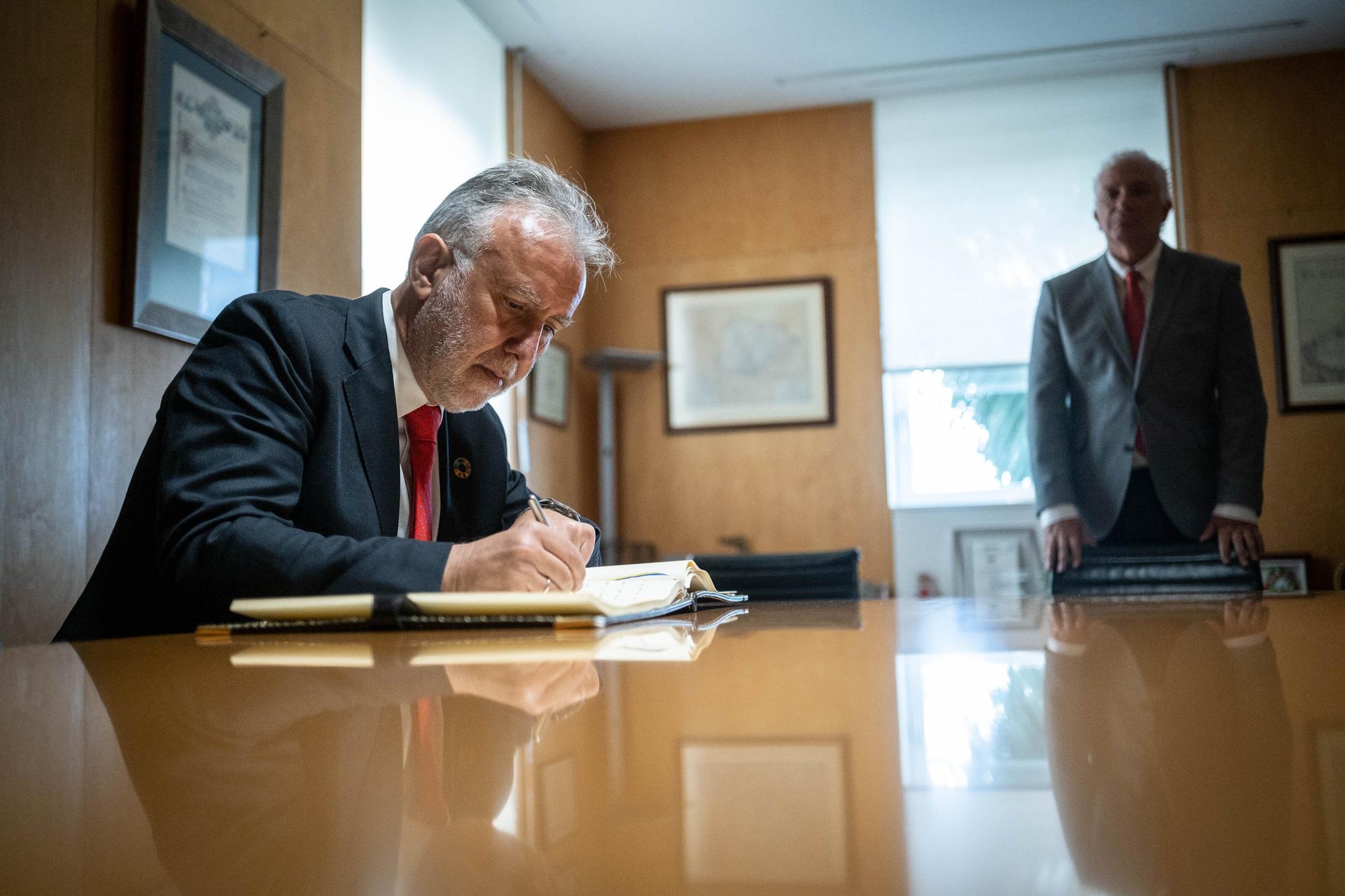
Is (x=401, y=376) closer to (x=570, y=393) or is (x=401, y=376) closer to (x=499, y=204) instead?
(x=499, y=204)

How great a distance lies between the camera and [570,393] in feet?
19.0

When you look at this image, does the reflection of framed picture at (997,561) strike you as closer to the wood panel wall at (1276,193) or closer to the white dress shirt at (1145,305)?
the wood panel wall at (1276,193)

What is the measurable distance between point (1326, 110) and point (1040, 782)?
6.45 meters

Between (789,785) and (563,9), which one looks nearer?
(789,785)

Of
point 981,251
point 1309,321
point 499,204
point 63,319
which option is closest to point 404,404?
point 499,204

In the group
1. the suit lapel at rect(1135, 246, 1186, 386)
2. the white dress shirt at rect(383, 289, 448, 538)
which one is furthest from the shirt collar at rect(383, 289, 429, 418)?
the suit lapel at rect(1135, 246, 1186, 386)

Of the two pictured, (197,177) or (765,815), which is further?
(197,177)

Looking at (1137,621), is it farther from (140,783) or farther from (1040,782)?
(140,783)

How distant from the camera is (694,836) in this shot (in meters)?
0.26

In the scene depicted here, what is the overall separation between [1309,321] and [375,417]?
214 inches

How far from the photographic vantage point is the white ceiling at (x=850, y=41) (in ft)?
16.1

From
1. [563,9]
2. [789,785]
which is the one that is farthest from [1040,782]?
[563,9]

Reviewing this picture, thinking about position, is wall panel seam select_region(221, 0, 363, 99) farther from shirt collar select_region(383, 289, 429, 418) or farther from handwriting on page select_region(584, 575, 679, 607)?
handwriting on page select_region(584, 575, 679, 607)

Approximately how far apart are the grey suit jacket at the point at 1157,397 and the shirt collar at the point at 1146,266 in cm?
4
